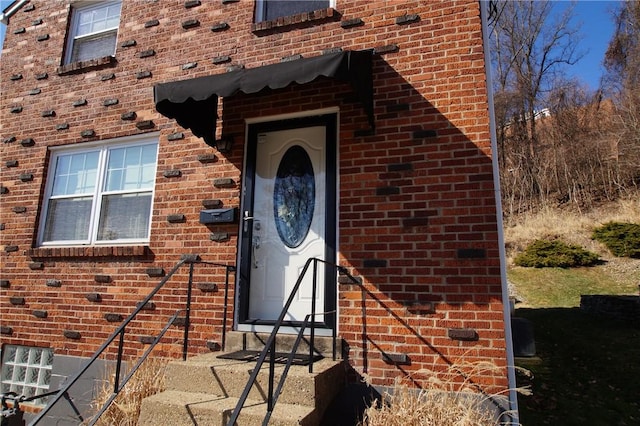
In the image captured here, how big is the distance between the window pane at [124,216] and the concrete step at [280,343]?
186 cm

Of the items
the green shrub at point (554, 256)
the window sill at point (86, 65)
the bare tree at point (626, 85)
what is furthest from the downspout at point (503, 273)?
the bare tree at point (626, 85)

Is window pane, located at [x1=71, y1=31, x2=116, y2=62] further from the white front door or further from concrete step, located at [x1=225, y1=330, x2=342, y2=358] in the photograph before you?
concrete step, located at [x1=225, y1=330, x2=342, y2=358]

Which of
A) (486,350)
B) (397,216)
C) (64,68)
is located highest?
(64,68)

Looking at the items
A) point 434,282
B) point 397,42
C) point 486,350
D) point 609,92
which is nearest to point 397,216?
point 434,282

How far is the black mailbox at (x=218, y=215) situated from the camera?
4.18 metres

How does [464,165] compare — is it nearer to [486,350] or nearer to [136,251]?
[486,350]

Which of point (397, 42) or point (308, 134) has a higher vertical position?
point (397, 42)

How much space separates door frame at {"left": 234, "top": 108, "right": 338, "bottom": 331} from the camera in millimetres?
3820

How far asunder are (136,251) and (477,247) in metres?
3.74

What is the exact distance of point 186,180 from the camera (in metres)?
4.54

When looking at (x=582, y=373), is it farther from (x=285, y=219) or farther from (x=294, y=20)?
(x=294, y=20)

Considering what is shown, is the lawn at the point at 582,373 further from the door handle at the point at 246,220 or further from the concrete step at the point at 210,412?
the door handle at the point at 246,220

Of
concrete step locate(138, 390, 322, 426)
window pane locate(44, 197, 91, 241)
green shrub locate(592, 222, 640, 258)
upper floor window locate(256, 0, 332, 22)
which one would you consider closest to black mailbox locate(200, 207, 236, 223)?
concrete step locate(138, 390, 322, 426)

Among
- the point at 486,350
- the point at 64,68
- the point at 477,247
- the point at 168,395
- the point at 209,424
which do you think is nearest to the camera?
the point at 209,424
